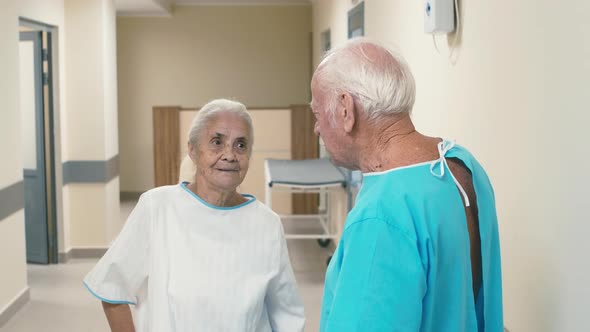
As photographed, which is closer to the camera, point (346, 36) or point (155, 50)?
point (346, 36)

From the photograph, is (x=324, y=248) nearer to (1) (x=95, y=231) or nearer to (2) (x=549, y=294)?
(1) (x=95, y=231)

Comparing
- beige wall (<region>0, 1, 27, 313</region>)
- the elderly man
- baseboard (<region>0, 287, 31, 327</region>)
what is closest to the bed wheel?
baseboard (<region>0, 287, 31, 327</region>)

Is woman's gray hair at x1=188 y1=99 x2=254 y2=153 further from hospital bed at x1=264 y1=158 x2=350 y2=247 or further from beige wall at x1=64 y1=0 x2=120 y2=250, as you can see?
beige wall at x1=64 y1=0 x2=120 y2=250

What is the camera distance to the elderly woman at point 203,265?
1.90 metres

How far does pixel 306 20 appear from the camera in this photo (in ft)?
33.0

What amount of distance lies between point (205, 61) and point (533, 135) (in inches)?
335

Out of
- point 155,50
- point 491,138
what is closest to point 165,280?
point 491,138

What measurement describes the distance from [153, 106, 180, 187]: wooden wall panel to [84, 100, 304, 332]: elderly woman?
245 inches

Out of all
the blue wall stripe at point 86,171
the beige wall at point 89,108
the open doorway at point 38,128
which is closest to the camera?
the open doorway at point 38,128

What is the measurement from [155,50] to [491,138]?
8.27 m

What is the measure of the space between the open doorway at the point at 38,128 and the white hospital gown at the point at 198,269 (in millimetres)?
4245

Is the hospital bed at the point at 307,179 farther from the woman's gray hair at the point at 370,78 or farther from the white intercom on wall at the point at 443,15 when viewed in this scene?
the woman's gray hair at the point at 370,78

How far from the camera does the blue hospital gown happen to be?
1.24 metres

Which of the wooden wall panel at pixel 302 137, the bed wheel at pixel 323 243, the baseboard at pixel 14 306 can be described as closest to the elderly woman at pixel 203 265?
the baseboard at pixel 14 306
